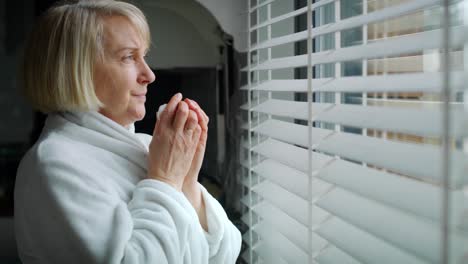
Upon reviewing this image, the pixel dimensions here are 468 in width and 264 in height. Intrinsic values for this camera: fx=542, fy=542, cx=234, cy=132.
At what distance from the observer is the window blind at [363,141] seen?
2.33 ft

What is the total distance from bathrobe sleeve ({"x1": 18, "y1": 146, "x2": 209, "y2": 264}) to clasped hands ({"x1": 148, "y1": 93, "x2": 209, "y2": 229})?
0.04 metres

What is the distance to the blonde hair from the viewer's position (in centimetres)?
112

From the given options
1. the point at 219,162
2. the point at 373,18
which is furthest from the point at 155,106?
the point at 373,18

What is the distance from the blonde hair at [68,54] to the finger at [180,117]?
0.17 m

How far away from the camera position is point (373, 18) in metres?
0.87

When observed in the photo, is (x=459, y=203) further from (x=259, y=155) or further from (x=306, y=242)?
(x=259, y=155)

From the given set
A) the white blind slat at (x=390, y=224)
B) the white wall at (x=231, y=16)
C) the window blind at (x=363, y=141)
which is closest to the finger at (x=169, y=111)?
the window blind at (x=363, y=141)

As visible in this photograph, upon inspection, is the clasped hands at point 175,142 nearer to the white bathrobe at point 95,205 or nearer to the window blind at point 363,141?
the white bathrobe at point 95,205

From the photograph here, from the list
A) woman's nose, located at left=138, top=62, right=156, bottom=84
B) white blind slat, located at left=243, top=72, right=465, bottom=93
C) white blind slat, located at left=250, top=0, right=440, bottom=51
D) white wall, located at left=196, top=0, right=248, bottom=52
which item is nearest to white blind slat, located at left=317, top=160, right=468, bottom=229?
white blind slat, located at left=243, top=72, right=465, bottom=93

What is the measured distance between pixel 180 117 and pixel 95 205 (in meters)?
0.26

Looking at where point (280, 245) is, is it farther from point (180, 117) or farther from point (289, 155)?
point (180, 117)

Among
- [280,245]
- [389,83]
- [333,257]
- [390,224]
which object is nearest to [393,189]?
[390,224]

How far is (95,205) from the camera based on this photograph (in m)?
1.02

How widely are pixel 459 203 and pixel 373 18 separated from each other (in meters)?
0.33
